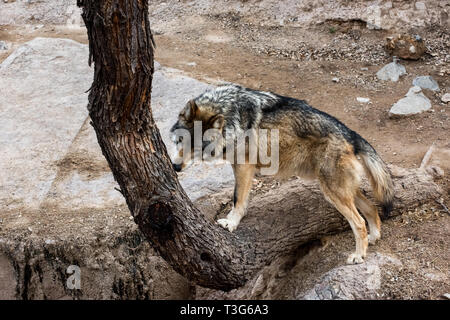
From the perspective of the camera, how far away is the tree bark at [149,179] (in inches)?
149

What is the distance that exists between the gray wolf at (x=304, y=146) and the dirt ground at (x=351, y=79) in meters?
0.60

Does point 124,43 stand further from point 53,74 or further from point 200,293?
point 53,74

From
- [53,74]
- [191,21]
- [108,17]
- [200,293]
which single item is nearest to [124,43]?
[108,17]

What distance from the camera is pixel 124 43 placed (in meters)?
3.79

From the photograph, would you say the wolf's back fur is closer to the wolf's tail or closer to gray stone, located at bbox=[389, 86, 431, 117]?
the wolf's tail

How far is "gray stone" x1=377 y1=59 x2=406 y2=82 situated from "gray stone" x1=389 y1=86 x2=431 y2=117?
0.88 metres

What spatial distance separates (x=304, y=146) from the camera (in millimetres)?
5602

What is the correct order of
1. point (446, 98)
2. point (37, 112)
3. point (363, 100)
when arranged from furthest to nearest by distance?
point (363, 100) < point (446, 98) < point (37, 112)

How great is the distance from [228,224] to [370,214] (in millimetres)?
1831

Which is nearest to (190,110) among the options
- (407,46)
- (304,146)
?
(304,146)

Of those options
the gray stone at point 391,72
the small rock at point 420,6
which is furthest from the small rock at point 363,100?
the small rock at point 420,6

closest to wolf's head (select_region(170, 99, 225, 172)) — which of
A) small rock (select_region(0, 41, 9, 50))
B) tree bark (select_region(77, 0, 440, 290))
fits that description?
tree bark (select_region(77, 0, 440, 290))

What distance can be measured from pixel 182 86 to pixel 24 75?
367 cm

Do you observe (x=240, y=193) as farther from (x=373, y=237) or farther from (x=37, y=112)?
(x=37, y=112)
